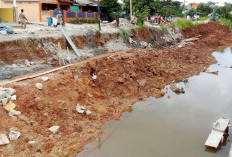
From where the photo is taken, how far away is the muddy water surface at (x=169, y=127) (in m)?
10.6

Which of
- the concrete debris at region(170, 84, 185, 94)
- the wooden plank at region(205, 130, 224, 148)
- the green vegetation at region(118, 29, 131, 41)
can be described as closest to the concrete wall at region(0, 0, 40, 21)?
the green vegetation at region(118, 29, 131, 41)

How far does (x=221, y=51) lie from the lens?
32.2 m

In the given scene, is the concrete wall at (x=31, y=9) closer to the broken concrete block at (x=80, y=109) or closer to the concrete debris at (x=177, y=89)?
the concrete debris at (x=177, y=89)

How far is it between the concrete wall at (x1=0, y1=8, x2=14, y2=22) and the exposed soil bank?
11.9 metres

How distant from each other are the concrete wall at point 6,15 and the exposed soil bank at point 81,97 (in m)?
11.9

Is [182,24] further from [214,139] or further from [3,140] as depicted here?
[3,140]

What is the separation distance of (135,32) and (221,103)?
1282 centimetres

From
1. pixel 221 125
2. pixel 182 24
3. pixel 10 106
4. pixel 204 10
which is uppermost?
pixel 204 10

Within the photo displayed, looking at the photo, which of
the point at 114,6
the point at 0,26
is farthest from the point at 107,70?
the point at 114,6

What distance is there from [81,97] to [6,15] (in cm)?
1502

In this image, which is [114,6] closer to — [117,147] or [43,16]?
[43,16]

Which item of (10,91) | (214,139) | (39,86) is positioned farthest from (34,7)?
(214,139)

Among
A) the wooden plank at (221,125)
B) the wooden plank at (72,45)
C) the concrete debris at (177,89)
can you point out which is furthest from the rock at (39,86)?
the concrete debris at (177,89)

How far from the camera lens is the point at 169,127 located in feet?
40.8
